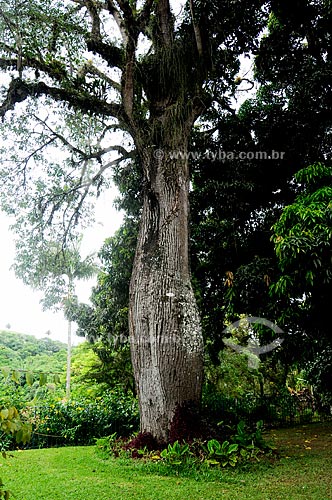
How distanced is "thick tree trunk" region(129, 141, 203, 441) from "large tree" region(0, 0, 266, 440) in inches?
0.5

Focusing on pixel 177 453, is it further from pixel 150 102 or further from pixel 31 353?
pixel 31 353

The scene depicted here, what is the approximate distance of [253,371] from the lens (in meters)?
11.7

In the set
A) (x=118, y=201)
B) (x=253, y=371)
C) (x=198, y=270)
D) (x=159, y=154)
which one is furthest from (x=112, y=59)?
(x=253, y=371)

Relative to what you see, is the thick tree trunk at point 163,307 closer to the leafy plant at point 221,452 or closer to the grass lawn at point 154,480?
the leafy plant at point 221,452

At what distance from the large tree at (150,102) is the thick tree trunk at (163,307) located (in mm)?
13

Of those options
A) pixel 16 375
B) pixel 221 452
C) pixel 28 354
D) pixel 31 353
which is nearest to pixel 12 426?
pixel 16 375

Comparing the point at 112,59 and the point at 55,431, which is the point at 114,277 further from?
the point at 112,59

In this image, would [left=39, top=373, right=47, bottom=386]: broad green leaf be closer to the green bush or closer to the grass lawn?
the grass lawn

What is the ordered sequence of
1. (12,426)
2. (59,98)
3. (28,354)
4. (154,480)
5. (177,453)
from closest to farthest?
(12,426) → (154,480) → (177,453) → (59,98) → (28,354)

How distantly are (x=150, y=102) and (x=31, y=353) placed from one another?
32.6 ft

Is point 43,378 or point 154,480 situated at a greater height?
point 43,378

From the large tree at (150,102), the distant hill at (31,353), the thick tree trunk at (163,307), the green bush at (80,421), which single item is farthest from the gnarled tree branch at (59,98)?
the distant hill at (31,353)

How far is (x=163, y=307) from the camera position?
584cm

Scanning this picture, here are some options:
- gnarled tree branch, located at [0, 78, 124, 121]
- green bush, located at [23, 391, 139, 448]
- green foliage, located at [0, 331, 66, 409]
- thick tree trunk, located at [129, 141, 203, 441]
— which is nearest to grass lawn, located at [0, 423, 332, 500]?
thick tree trunk, located at [129, 141, 203, 441]
